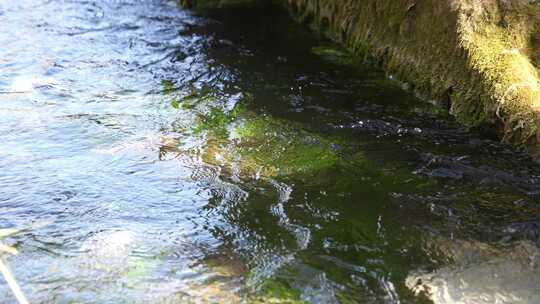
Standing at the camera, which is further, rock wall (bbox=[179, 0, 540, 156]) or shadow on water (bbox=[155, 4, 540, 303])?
rock wall (bbox=[179, 0, 540, 156])

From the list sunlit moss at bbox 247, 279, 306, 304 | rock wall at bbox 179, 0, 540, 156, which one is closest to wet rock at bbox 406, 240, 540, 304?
sunlit moss at bbox 247, 279, 306, 304

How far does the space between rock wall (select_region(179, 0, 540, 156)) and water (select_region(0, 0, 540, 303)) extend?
22 centimetres

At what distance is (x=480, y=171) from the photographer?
17.0 ft

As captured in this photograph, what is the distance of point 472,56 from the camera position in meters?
6.03

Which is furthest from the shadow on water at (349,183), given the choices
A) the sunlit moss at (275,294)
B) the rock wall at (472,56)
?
the rock wall at (472,56)

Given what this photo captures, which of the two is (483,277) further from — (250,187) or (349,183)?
(250,187)

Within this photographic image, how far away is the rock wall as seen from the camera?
5.60 m

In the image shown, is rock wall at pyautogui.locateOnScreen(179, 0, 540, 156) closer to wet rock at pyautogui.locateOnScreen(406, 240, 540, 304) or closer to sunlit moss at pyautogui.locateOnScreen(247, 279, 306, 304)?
wet rock at pyautogui.locateOnScreen(406, 240, 540, 304)

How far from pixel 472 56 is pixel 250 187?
9.18 feet

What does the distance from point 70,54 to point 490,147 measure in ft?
19.2

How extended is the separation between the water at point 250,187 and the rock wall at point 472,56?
22cm

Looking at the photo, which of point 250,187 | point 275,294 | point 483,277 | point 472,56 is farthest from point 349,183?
point 472,56

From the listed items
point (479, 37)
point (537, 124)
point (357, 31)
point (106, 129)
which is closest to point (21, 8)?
point (106, 129)

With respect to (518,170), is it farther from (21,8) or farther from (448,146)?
(21,8)
